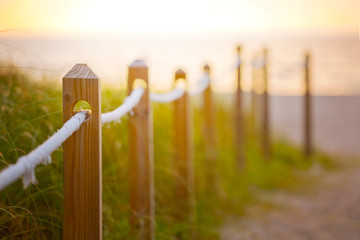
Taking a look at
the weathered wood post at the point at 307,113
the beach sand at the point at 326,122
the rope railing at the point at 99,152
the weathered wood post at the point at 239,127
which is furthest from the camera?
the beach sand at the point at 326,122

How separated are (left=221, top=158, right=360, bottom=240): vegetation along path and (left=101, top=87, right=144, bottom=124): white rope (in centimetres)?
179

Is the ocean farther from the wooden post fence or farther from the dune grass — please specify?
the wooden post fence

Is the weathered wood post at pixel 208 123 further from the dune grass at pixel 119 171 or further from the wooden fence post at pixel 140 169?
the wooden fence post at pixel 140 169

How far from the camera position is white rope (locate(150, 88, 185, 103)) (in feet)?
9.15

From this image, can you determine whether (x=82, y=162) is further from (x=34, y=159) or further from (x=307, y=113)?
(x=307, y=113)

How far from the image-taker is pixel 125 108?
6.82 feet

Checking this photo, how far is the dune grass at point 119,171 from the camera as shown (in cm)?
215

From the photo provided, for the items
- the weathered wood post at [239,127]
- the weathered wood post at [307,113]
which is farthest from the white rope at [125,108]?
the weathered wood post at [307,113]

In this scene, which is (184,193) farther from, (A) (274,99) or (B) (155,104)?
(A) (274,99)

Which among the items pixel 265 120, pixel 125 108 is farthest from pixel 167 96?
pixel 265 120

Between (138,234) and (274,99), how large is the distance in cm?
1530

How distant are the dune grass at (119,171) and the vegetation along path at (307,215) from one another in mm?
196

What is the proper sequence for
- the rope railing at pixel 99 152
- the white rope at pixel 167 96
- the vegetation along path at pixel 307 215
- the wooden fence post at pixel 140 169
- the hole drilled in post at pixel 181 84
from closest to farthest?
the rope railing at pixel 99 152, the wooden fence post at pixel 140 169, the white rope at pixel 167 96, the hole drilled in post at pixel 181 84, the vegetation along path at pixel 307 215

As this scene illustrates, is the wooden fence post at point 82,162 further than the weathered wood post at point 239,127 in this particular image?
No
